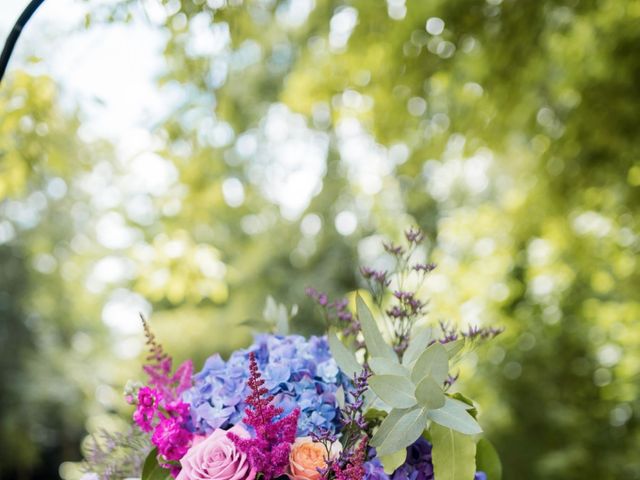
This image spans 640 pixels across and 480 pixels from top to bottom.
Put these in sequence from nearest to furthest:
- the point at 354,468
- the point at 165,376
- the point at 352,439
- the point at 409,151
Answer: the point at 354,468 < the point at 352,439 < the point at 165,376 < the point at 409,151

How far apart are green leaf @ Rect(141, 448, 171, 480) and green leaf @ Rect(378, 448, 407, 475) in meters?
0.32

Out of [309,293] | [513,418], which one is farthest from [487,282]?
[309,293]

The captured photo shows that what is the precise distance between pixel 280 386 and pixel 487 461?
0.38 metres

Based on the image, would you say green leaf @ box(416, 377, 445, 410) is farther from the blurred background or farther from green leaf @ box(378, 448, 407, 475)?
the blurred background

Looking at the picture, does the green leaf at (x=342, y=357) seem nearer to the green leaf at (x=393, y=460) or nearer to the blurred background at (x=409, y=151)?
the green leaf at (x=393, y=460)

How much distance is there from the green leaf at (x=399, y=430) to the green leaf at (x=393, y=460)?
0.02 m

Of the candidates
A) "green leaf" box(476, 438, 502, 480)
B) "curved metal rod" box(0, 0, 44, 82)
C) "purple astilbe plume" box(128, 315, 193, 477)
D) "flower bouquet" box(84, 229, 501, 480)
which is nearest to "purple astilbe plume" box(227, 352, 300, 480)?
"flower bouquet" box(84, 229, 501, 480)

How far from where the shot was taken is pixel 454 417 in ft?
2.75

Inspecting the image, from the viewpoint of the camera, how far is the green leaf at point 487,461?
106 cm

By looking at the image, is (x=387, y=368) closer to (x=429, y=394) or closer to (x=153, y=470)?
(x=429, y=394)

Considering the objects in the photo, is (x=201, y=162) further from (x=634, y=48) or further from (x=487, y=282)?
(x=487, y=282)

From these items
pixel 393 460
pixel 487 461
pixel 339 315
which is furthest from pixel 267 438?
pixel 487 461

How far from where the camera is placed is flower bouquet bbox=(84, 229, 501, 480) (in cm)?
83

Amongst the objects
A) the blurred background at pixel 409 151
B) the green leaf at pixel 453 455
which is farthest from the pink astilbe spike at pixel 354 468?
the blurred background at pixel 409 151
